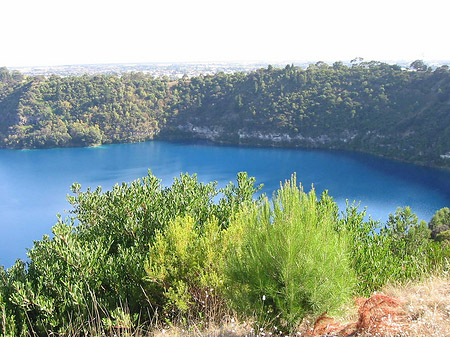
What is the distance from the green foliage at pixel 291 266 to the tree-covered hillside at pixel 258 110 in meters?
42.4

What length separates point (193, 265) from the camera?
20.9 ft

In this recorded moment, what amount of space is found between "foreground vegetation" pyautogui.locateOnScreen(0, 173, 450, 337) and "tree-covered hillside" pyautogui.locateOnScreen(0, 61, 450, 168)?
39.7 meters

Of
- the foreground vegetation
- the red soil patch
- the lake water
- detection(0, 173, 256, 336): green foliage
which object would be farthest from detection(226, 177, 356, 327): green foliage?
the lake water

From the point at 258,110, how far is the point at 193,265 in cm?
5416

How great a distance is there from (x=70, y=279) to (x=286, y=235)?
478cm

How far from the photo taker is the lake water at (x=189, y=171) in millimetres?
31750

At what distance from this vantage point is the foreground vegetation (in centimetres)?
459

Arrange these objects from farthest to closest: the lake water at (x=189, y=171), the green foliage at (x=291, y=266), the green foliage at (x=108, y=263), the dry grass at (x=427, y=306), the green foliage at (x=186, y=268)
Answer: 1. the lake water at (x=189, y=171)
2. the green foliage at (x=108, y=263)
3. the green foliage at (x=186, y=268)
4. the green foliage at (x=291, y=266)
5. the dry grass at (x=427, y=306)

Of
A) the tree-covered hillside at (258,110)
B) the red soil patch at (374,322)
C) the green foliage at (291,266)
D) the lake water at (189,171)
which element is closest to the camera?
the red soil patch at (374,322)

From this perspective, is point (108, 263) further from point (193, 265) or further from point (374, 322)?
point (374, 322)

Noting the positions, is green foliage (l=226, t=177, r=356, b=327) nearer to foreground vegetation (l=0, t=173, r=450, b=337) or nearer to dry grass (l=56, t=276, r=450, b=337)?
foreground vegetation (l=0, t=173, r=450, b=337)

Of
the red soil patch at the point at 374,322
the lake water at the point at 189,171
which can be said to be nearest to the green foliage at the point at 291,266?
the red soil patch at the point at 374,322

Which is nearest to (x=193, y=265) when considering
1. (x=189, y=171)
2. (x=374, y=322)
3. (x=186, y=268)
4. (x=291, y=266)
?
(x=186, y=268)

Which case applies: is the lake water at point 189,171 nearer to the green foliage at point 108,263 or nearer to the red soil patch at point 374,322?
the green foliage at point 108,263
